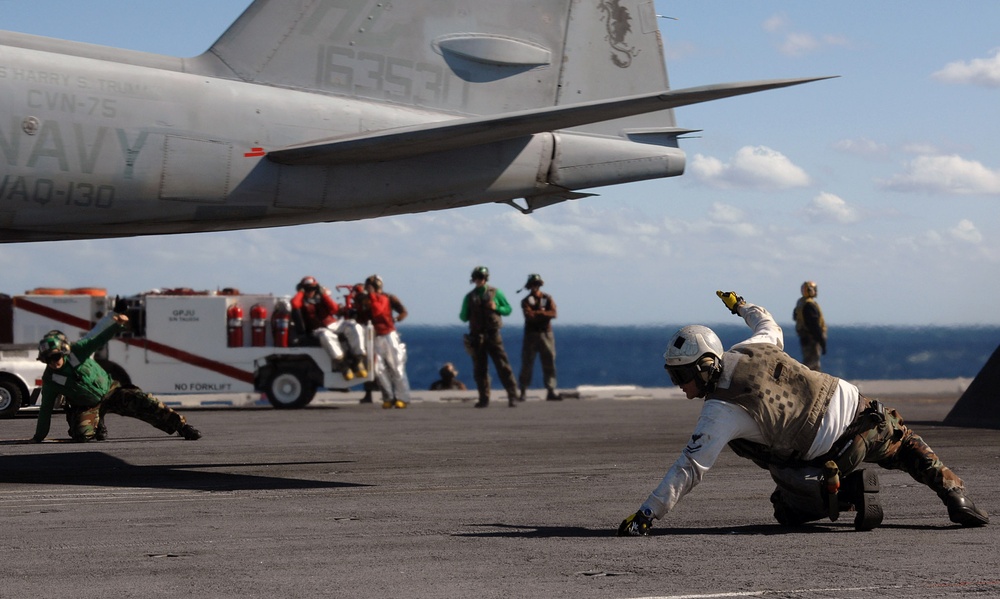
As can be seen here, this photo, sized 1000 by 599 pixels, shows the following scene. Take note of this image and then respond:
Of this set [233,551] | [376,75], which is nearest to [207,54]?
[376,75]

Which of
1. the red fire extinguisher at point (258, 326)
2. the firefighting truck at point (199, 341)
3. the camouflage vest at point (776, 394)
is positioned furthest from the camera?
the red fire extinguisher at point (258, 326)

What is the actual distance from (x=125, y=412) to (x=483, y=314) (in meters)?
8.89

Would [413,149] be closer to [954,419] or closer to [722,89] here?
[722,89]

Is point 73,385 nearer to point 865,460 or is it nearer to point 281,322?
point 281,322

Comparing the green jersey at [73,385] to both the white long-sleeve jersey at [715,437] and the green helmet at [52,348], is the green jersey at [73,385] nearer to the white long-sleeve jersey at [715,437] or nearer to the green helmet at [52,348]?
the green helmet at [52,348]

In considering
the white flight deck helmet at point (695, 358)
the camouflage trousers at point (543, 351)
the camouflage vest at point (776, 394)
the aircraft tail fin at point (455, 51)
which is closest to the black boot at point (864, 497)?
the camouflage vest at point (776, 394)

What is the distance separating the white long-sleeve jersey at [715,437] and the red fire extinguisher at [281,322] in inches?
568

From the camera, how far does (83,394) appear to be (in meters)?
13.9

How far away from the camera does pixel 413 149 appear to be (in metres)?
11.0

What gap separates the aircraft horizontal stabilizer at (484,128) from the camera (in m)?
9.98

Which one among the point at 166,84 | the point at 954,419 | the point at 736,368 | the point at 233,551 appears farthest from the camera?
the point at 954,419

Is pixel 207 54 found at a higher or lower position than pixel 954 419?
higher

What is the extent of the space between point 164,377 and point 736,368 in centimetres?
1482

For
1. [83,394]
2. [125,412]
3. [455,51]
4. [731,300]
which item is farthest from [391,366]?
[731,300]
